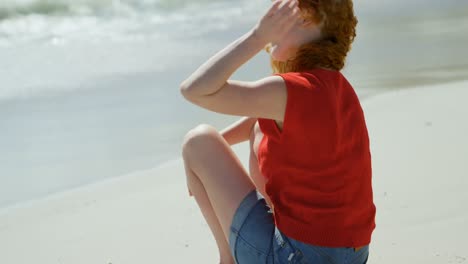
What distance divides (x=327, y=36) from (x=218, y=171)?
1.80 ft

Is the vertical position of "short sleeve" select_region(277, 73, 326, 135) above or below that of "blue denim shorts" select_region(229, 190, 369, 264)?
above

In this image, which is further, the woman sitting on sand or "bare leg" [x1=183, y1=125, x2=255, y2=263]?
"bare leg" [x1=183, y1=125, x2=255, y2=263]

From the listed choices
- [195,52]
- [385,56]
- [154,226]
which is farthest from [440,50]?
[154,226]

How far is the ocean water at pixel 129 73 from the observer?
5.09m

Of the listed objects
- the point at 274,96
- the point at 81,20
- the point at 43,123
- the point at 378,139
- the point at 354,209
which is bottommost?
the point at 81,20

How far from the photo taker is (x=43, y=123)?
6.16 meters

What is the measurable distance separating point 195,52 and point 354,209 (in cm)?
658

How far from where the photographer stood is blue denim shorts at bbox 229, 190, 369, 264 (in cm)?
239

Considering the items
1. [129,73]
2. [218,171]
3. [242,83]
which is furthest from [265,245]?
[129,73]

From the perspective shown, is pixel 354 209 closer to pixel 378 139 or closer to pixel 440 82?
pixel 378 139

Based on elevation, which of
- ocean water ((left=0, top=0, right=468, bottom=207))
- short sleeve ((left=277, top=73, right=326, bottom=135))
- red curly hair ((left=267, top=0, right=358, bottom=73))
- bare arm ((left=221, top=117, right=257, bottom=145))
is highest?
red curly hair ((left=267, top=0, right=358, bottom=73))

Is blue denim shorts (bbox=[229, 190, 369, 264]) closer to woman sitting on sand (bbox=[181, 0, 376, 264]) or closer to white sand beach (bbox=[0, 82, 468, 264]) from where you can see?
woman sitting on sand (bbox=[181, 0, 376, 264])

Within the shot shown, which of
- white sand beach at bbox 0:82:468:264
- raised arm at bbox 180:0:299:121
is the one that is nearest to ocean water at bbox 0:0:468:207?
white sand beach at bbox 0:82:468:264

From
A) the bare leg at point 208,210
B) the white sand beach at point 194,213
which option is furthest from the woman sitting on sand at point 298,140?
the white sand beach at point 194,213
